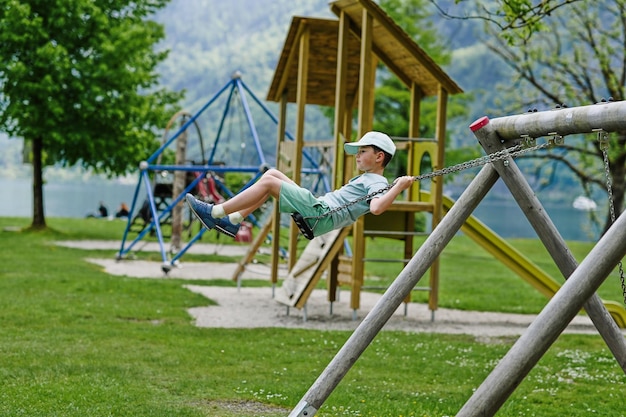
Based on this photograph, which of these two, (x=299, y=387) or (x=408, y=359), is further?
(x=408, y=359)

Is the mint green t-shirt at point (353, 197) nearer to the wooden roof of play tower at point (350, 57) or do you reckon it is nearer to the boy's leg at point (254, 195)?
the boy's leg at point (254, 195)

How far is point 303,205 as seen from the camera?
636 centimetres

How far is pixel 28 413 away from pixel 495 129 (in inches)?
163

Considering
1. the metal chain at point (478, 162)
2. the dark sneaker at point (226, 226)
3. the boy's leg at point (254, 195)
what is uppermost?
the metal chain at point (478, 162)

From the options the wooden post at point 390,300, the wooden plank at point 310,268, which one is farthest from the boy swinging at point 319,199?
the wooden plank at point 310,268

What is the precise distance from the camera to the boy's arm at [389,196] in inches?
244

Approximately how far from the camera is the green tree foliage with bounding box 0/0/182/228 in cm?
2661

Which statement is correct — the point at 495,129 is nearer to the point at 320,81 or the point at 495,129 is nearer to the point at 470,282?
the point at 320,81

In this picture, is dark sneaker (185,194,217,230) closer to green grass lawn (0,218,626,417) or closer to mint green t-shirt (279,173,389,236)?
mint green t-shirt (279,173,389,236)

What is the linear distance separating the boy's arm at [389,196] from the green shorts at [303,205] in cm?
37

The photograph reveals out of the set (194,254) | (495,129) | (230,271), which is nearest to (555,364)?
(495,129)

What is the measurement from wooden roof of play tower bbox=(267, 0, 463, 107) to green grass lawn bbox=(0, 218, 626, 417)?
3842mm

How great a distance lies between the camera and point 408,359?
1087cm

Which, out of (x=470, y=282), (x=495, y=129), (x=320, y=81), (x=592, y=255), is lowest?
(x=470, y=282)
